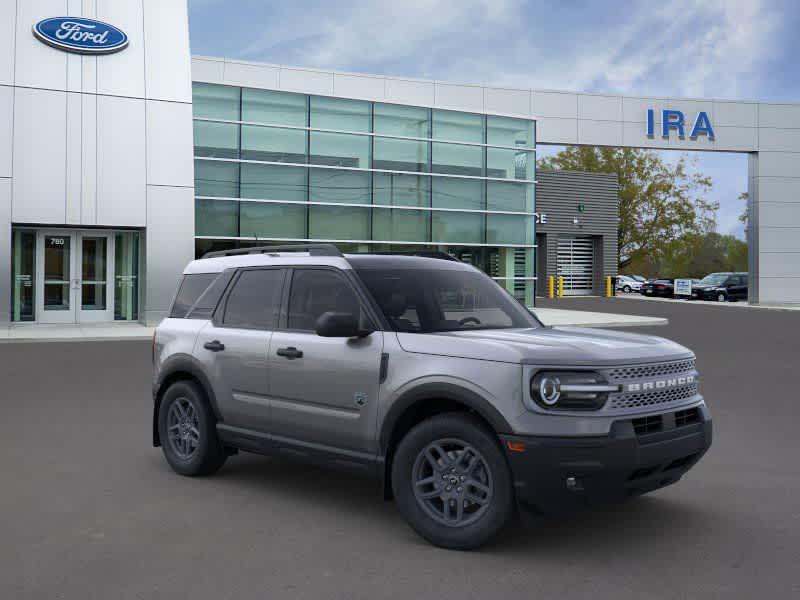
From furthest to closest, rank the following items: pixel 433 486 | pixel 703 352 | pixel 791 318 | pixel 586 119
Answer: pixel 586 119, pixel 791 318, pixel 703 352, pixel 433 486

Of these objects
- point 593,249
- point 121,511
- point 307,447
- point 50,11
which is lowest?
point 121,511

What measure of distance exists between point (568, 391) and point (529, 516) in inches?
28.7

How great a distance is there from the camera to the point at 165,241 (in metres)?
26.2

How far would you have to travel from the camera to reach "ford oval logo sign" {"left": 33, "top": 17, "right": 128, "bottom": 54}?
2491 centimetres

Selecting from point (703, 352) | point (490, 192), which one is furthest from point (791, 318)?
point (703, 352)

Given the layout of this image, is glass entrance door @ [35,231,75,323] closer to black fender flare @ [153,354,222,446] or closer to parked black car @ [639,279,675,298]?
black fender flare @ [153,354,222,446]

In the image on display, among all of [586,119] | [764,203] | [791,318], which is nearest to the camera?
[791,318]

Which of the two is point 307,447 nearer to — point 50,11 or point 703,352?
point 703,352

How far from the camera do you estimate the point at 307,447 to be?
6.12 meters

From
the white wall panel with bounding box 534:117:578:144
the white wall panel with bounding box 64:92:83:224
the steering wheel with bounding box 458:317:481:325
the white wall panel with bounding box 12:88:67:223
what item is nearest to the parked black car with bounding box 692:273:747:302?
the white wall panel with bounding box 534:117:578:144

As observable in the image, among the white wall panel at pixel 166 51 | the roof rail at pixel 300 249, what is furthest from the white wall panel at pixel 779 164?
the roof rail at pixel 300 249

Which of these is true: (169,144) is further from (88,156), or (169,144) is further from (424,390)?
(424,390)

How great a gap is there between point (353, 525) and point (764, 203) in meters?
44.3

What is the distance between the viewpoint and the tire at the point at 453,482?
5.05 meters
